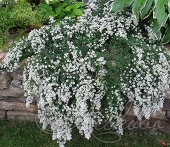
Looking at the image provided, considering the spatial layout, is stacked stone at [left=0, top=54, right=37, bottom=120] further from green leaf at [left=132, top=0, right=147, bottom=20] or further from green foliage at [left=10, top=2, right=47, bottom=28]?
green leaf at [left=132, top=0, right=147, bottom=20]

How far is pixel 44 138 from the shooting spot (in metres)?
3.03

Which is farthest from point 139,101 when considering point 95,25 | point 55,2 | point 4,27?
point 4,27

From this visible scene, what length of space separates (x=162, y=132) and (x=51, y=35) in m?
1.55

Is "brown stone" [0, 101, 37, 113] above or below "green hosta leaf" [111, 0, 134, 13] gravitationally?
below

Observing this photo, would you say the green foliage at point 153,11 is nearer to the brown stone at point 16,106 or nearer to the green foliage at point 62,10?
the green foliage at point 62,10

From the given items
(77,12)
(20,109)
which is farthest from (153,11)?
(20,109)

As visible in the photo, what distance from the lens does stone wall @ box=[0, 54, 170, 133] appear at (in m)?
2.82

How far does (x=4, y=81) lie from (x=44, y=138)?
2.33 ft

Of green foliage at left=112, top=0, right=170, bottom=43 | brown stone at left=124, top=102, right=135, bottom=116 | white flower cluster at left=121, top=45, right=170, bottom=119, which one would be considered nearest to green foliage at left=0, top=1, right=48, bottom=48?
green foliage at left=112, top=0, right=170, bottom=43

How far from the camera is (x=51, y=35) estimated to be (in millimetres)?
2639

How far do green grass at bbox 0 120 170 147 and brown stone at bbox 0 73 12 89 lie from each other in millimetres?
508

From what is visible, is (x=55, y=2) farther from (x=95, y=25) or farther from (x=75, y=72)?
(x=75, y=72)

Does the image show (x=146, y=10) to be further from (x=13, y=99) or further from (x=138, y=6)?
(x=13, y=99)

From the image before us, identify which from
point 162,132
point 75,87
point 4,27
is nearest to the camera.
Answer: point 75,87
